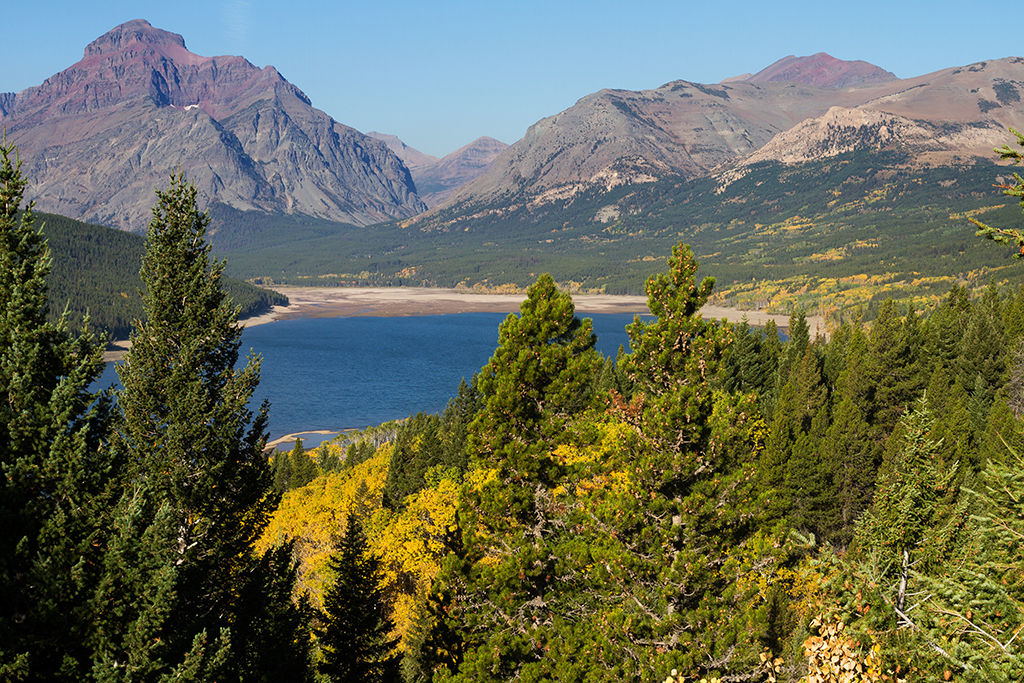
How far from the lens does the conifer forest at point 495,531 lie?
14.3 m

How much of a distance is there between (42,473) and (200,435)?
6751 mm

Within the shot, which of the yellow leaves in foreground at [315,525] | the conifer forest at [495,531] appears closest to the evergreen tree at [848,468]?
the conifer forest at [495,531]

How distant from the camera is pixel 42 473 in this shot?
→ 15.3 m

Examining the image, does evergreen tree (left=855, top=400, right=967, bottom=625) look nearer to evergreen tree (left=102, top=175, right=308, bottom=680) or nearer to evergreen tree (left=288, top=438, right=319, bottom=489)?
evergreen tree (left=102, top=175, right=308, bottom=680)

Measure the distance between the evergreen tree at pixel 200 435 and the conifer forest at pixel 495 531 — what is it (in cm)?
8

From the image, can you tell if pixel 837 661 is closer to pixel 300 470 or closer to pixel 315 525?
pixel 315 525

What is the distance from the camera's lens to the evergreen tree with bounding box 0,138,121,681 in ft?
46.2

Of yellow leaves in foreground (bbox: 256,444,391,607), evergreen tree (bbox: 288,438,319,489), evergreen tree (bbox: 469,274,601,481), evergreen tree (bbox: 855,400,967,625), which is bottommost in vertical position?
evergreen tree (bbox: 288,438,319,489)

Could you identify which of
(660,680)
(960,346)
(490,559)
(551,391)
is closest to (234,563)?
(490,559)

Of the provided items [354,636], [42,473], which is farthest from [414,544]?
[42,473]

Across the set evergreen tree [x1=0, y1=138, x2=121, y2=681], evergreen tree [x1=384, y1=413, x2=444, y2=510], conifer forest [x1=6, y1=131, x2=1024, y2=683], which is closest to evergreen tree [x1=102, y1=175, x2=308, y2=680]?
conifer forest [x1=6, y1=131, x2=1024, y2=683]

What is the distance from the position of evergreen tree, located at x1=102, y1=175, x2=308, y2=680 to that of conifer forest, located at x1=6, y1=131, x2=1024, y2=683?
0.08m

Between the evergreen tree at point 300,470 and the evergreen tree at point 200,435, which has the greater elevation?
the evergreen tree at point 200,435

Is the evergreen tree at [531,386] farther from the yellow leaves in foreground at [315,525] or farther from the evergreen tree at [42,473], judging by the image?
the yellow leaves in foreground at [315,525]
